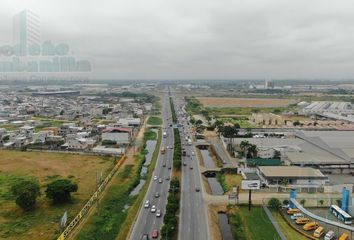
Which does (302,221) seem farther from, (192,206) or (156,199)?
(156,199)

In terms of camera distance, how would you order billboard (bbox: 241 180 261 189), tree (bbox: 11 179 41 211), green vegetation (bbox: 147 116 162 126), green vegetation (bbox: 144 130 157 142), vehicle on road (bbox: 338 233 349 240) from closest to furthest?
1. vehicle on road (bbox: 338 233 349 240)
2. tree (bbox: 11 179 41 211)
3. billboard (bbox: 241 180 261 189)
4. green vegetation (bbox: 144 130 157 142)
5. green vegetation (bbox: 147 116 162 126)

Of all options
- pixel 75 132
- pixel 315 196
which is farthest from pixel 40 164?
pixel 315 196

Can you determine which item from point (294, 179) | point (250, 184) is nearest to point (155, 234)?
point (250, 184)

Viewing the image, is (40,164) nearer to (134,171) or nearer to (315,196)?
(134,171)

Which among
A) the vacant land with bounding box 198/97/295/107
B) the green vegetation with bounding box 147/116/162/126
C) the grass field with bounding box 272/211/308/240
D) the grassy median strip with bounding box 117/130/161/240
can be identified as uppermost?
the vacant land with bounding box 198/97/295/107

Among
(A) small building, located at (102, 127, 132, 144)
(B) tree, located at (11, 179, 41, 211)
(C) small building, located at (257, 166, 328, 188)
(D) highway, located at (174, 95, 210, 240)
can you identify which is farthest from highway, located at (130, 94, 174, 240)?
(C) small building, located at (257, 166, 328, 188)

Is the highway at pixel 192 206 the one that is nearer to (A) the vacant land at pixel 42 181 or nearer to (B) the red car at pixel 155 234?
(B) the red car at pixel 155 234

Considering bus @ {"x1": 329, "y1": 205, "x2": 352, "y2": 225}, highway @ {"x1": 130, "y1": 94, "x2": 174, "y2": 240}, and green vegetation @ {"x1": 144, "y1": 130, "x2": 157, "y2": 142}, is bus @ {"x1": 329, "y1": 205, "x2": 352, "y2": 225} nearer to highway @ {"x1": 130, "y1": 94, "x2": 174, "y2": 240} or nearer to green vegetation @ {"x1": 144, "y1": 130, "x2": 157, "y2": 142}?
highway @ {"x1": 130, "y1": 94, "x2": 174, "y2": 240}

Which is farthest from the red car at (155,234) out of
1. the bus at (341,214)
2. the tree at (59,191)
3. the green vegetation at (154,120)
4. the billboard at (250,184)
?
the green vegetation at (154,120)
